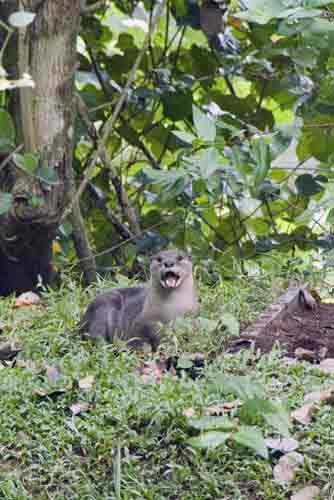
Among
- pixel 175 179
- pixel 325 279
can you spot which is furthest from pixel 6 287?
pixel 175 179

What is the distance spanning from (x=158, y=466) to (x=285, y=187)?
420 cm

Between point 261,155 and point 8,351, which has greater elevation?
point 261,155

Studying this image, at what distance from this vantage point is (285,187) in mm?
8141

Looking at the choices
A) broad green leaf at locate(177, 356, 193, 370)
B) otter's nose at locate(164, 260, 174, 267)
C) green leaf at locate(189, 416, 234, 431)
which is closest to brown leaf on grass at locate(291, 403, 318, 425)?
broad green leaf at locate(177, 356, 193, 370)

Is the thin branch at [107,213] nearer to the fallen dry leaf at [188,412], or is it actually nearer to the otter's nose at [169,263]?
the otter's nose at [169,263]

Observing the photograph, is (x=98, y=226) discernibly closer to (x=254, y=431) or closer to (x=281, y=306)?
(x=281, y=306)

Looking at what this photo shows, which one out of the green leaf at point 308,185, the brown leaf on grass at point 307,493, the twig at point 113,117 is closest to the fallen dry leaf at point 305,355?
the brown leaf on grass at point 307,493

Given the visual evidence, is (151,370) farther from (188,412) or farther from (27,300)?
(27,300)

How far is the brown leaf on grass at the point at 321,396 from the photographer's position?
180 inches

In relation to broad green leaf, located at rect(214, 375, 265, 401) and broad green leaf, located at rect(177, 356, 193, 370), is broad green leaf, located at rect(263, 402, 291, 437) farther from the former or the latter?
broad green leaf, located at rect(177, 356, 193, 370)

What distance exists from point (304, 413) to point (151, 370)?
111 centimetres

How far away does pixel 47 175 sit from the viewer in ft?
21.2

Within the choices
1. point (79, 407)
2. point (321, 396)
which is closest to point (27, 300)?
point (79, 407)

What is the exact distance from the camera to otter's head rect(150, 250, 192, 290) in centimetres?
645
